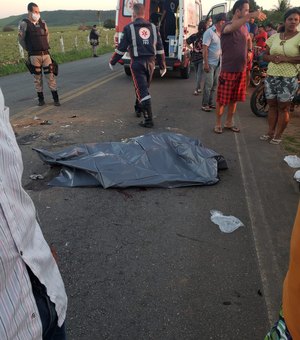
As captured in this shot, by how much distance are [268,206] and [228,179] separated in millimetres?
695

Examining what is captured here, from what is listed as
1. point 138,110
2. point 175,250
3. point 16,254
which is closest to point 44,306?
point 16,254

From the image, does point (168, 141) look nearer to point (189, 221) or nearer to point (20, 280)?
point (189, 221)

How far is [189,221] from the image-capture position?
10.6ft

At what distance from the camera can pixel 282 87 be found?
4859 millimetres

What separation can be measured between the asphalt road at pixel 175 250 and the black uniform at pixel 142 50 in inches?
62.0

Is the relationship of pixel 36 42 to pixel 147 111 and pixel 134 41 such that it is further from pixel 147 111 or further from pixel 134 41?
pixel 147 111

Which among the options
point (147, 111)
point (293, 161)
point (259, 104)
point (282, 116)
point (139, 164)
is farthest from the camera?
point (259, 104)

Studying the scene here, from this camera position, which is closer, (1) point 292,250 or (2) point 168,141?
(1) point 292,250

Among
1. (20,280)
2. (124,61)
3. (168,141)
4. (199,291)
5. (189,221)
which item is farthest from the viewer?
(124,61)

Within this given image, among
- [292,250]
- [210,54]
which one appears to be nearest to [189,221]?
[292,250]

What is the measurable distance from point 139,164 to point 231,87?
2.54 meters

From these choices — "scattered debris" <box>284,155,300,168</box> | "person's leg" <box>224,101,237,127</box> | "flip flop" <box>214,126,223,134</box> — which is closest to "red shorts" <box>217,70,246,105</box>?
"person's leg" <box>224,101,237,127</box>

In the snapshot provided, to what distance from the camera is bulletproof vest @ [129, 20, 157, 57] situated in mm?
6012

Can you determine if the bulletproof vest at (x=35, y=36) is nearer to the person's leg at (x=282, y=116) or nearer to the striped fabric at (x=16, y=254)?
the person's leg at (x=282, y=116)
